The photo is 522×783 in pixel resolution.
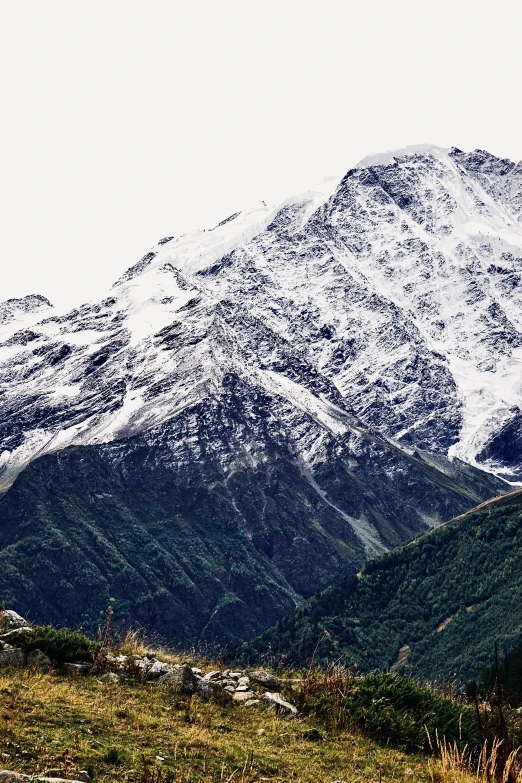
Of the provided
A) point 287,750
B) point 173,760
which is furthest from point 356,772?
point 173,760

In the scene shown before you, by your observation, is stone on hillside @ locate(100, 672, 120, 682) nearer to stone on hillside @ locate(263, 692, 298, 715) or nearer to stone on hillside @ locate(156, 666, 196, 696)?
stone on hillside @ locate(156, 666, 196, 696)

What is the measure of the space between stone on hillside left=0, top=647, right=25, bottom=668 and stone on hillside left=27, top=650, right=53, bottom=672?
197mm

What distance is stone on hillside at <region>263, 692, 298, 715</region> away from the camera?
800 inches

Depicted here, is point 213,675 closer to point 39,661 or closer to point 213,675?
point 213,675

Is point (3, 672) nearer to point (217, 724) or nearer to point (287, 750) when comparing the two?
point (217, 724)

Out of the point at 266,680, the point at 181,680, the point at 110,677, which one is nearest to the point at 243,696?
the point at 181,680

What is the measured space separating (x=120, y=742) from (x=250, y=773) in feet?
9.04

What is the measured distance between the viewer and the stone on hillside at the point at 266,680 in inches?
898

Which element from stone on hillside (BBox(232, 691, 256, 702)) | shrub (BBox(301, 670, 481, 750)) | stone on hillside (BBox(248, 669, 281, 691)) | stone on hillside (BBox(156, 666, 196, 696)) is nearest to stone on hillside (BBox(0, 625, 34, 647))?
stone on hillside (BBox(156, 666, 196, 696))

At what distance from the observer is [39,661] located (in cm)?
2050

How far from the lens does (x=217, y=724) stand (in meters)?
18.3

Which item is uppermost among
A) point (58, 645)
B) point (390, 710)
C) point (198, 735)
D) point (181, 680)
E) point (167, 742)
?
point (58, 645)

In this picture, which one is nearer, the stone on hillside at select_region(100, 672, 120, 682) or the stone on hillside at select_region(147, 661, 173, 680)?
the stone on hillside at select_region(100, 672, 120, 682)

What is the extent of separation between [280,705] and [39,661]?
6.35 meters
